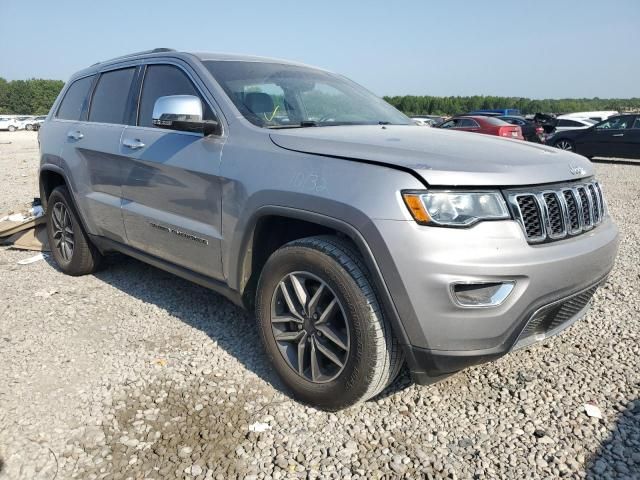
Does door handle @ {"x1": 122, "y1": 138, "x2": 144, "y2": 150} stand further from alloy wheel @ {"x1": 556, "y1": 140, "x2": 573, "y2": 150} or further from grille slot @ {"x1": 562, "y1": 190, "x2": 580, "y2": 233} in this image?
alloy wheel @ {"x1": 556, "y1": 140, "x2": 573, "y2": 150}

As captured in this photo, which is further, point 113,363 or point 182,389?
point 113,363

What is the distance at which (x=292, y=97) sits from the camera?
10.8ft

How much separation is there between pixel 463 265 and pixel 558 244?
0.54 metres

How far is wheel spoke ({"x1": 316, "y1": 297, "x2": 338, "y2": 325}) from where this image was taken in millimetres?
2445

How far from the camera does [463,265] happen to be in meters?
2.09

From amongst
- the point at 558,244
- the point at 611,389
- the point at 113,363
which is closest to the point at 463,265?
the point at 558,244

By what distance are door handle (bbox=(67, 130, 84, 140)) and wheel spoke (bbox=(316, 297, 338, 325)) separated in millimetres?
2822

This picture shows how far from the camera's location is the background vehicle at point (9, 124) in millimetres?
43500

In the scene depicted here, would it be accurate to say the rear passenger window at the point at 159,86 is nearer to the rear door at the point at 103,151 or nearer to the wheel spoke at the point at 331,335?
the rear door at the point at 103,151

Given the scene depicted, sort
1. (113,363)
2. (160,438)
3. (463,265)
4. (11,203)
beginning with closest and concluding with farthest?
1. (463,265)
2. (160,438)
3. (113,363)
4. (11,203)

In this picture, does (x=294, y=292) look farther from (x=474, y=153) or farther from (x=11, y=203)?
(x=11, y=203)

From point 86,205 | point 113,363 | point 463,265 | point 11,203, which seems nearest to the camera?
point 463,265

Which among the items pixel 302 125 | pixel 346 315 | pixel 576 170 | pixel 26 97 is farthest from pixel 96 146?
pixel 26 97

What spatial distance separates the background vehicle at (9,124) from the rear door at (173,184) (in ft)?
156
